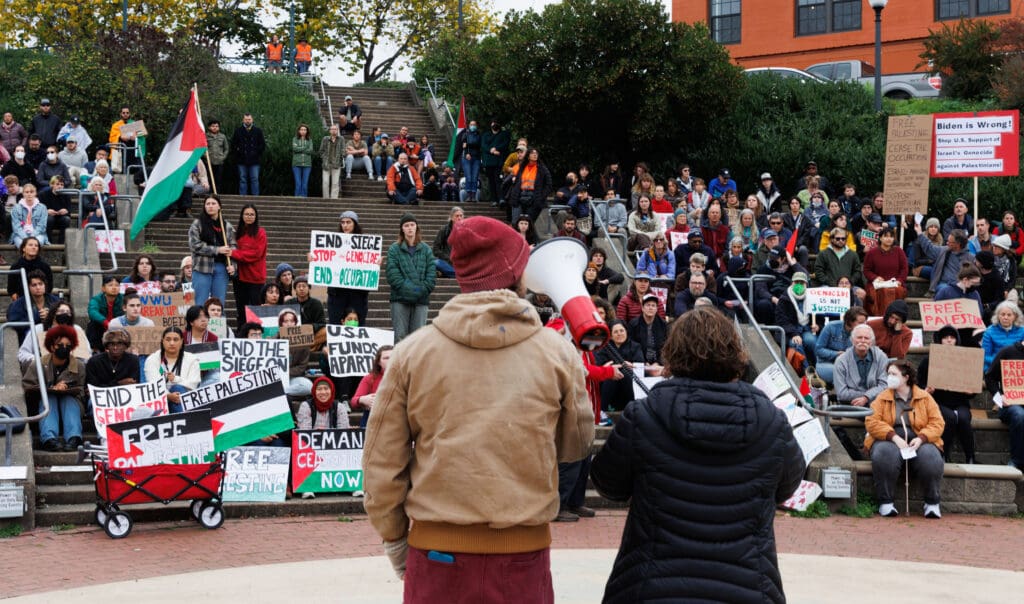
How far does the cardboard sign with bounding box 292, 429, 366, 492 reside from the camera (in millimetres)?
11383

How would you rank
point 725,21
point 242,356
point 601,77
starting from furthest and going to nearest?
point 725,21, point 601,77, point 242,356

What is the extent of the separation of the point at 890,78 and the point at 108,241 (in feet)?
87.7

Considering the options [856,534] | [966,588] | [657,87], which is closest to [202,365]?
[856,534]

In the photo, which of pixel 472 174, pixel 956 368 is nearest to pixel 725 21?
pixel 472 174

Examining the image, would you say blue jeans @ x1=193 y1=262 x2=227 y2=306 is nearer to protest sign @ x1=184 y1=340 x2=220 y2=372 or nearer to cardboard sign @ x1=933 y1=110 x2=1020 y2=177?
protest sign @ x1=184 y1=340 x2=220 y2=372

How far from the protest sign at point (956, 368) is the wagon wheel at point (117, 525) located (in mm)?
7755

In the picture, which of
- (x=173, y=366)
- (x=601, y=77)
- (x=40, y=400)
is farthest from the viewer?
(x=601, y=77)

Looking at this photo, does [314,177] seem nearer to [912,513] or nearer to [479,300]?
[912,513]

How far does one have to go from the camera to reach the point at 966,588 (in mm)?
8227

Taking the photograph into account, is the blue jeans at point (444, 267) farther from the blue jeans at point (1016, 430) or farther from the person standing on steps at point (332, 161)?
the blue jeans at point (1016, 430)

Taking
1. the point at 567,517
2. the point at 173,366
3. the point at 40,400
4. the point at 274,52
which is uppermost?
the point at 274,52

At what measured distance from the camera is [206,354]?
12.5 m

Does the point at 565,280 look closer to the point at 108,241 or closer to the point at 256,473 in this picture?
the point at 256,473

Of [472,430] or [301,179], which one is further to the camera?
[301,179]
